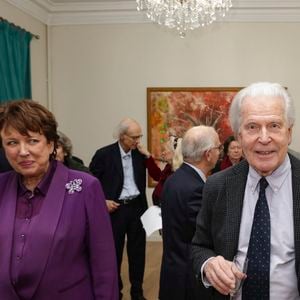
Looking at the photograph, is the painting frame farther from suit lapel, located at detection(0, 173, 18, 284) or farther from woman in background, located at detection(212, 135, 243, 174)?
suit lapel, located at detection(0, 173, 18, 284)

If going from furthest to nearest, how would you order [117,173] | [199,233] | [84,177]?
[117,173]
[84,177]
[199,233]

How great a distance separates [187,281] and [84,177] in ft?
3.57

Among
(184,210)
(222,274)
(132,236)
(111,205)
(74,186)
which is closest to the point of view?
(222,274)

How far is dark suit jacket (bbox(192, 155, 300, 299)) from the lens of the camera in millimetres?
1483

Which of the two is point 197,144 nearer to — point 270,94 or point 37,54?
point 270,94

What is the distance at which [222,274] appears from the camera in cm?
138

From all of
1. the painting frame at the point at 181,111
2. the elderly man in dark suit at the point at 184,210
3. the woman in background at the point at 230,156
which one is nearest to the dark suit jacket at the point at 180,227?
the elderly man in dark suit at the point at 184,210

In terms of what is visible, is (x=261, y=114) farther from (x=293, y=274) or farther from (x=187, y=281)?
(x=187, y=281)

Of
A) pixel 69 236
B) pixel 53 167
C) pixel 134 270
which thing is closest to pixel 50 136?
pixel 53 167

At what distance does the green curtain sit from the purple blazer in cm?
358

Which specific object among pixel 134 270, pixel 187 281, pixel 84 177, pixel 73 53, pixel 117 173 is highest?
pixel 73 53

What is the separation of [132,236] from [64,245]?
2.64 m

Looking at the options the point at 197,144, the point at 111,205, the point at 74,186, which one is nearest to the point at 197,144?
the point at 197,144

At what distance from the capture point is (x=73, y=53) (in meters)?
6.76
